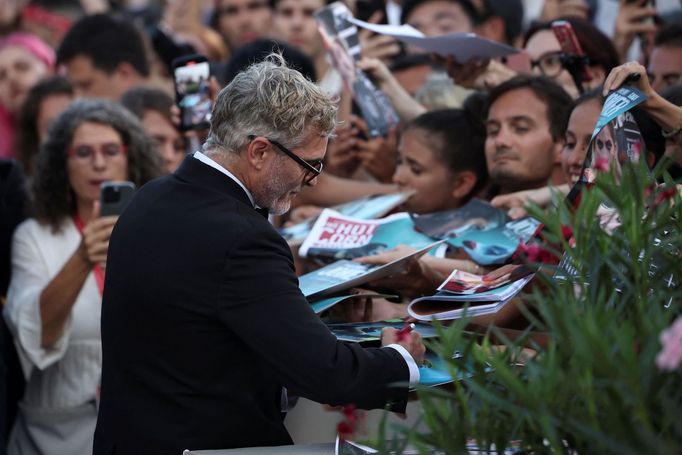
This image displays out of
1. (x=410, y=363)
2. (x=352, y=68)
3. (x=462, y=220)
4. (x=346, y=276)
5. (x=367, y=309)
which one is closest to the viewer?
(x=410, y=363)

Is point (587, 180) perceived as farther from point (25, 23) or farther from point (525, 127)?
point (25, 23)

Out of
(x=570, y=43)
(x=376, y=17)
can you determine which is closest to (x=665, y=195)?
(x=570, y=43)

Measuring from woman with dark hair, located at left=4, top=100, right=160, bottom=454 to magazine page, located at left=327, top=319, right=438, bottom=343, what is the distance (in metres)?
1.46

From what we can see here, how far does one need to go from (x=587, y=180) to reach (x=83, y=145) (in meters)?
2.72

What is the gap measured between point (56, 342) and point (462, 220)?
172cm

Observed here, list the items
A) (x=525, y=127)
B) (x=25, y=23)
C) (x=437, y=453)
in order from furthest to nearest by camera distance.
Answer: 1. (x=25, y=23)
2. (x=525, y=127)
3. (x=437, y=453)

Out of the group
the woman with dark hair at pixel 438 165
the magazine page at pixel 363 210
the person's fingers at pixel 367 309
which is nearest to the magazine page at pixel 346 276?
the person's fingers at pixel 367 309

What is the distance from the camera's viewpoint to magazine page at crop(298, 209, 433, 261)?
401 centimetres

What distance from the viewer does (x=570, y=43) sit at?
4.87 metres

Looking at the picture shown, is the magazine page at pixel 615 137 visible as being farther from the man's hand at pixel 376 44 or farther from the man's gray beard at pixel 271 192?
the man's hand at pixel 376 44

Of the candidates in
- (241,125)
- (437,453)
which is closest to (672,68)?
(241,125)

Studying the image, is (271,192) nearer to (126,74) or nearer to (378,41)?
(378,41)

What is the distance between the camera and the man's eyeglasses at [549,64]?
5344 millimetres

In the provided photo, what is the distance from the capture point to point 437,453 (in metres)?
2.30
